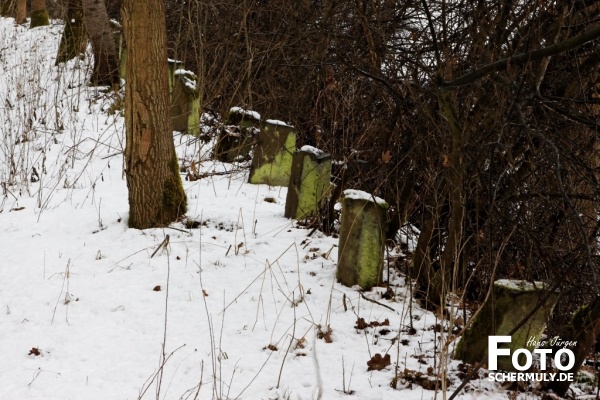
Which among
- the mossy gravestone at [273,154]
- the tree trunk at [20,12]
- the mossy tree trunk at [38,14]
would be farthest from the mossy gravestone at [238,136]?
the tree trunk at [20,12]

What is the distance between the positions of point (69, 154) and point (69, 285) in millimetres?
2977

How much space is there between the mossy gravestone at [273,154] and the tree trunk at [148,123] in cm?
112

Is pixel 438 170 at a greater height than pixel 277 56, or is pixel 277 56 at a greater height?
pixel 277 56

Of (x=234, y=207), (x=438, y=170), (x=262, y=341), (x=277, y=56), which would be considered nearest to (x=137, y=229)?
(x=234, y=207)

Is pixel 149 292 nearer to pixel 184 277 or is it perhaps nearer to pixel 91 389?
pixel 184 277

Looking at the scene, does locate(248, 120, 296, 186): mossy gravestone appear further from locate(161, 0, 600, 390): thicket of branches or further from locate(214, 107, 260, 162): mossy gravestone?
locate(214, 107, 260, 162): mossy gravestone

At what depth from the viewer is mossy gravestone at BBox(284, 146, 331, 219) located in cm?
487

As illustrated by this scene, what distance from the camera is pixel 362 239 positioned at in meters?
3.96

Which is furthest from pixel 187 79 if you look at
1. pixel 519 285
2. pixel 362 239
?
pixel 519 285

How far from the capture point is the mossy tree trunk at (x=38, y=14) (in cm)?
1380

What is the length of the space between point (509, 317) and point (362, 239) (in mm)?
1120

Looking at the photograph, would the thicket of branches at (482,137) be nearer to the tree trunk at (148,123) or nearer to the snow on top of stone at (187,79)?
the tree trunk at (148,123)

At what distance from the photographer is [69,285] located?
12.8 feet

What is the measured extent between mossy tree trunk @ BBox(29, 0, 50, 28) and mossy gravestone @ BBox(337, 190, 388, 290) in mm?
12250
